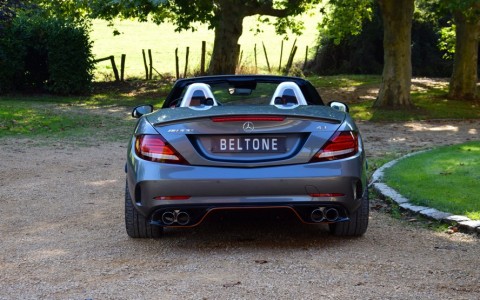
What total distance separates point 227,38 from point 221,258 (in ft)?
73.9

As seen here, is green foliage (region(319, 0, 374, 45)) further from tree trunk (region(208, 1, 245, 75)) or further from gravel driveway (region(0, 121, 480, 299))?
gravel driveway (region(0, 121, 480, 299))

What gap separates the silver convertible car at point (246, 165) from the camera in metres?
6.18

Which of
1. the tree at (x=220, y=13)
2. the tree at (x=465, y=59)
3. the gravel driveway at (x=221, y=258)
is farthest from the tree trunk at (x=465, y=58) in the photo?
the gravel driveway at (x=221, y=258)

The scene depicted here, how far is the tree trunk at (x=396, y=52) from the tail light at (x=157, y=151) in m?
17.7

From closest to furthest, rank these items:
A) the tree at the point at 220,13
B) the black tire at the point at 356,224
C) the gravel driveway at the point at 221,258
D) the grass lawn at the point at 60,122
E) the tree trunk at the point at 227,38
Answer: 1. the gravel driveway at the point at 221,258
2. the black tire at the point at 356,224
3. the grass lawn at the point at 60,122
4. the tree at the point at 220,13
5. the tree trunk at the point at 227,38

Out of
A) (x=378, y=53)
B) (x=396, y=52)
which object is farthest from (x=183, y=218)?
(x=378, y=53)

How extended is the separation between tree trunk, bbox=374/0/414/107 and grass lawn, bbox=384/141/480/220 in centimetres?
1015

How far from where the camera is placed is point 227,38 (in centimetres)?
2823

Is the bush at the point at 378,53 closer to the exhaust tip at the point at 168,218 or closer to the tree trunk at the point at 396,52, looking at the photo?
the tree trunk at the point at 396,52

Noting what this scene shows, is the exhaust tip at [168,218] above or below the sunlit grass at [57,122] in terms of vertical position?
above

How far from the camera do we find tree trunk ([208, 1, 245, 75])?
2808 centimetres

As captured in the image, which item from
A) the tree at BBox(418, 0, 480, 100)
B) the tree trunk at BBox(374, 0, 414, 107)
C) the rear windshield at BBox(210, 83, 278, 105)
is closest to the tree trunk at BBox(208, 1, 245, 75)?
the tree trunk at BBox(374, 0, 414, 107)

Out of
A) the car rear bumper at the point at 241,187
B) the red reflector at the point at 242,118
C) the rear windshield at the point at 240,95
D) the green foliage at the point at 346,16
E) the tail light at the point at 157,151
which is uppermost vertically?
the green foliage at the point at 346,16

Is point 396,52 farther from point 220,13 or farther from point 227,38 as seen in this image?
point 220,13
